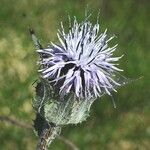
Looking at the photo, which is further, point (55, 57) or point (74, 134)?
point (74, 134)

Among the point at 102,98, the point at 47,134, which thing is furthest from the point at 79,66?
the point at 102,98

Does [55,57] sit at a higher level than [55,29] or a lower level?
lower

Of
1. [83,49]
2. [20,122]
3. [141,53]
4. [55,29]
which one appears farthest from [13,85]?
[83,49]

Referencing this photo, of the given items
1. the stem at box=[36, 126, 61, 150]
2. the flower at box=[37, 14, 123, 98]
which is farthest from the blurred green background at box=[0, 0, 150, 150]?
→ the flower at box=[37, 14, 123, 98]

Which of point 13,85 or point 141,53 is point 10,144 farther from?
point 141,53

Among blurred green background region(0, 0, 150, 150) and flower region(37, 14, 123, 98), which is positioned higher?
blurred green background region(0, 0, 150, 150)

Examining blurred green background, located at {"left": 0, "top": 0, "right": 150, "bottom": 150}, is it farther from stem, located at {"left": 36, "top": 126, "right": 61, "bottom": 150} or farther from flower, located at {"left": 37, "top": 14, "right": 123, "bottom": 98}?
flower, located at {"left": 37, "top": 14, "right": 123, "bottom": 98}

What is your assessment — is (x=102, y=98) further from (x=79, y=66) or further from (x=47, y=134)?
(x=79, y=66)
